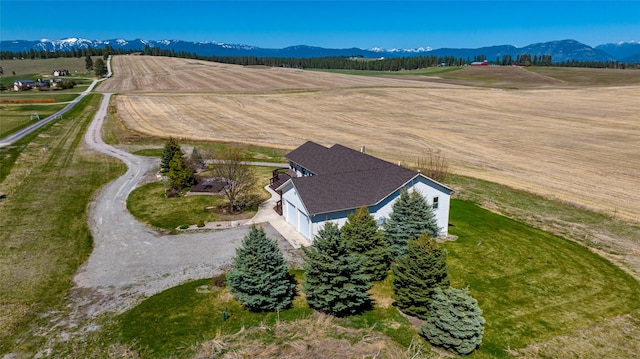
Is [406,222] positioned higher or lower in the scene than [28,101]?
lower

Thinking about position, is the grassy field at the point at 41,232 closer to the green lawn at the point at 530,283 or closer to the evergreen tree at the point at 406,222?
the evergreen tree at the point at 406,222

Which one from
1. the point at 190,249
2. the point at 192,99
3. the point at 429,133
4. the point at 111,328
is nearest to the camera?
the point at 111,328

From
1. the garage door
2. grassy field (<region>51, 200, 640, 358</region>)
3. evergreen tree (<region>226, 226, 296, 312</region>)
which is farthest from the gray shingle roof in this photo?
evergreen tree (<region>226, 226, 296, 312</region>)

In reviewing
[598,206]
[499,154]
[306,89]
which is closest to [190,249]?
[598,206]

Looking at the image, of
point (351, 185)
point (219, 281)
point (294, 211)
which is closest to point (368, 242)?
point (351, 185)

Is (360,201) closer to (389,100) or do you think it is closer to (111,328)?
(111,328)

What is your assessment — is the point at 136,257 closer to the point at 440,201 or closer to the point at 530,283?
the point at 440,201

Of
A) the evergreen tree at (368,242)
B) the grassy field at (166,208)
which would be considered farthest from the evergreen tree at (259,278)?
the grassy field at (166,208)

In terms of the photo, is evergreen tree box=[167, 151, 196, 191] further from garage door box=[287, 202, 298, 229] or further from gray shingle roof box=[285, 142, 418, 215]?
gray shingle roof box=[285, 142, 418, 215]
